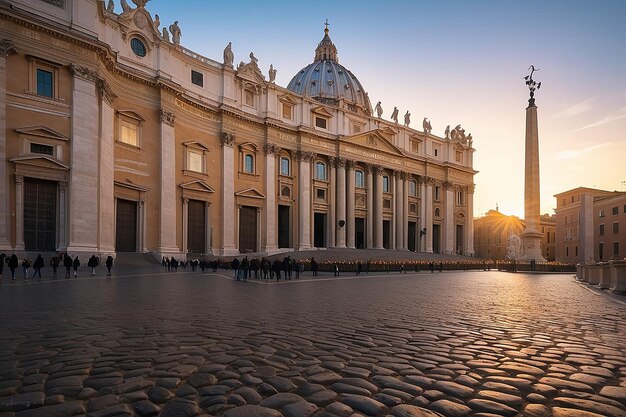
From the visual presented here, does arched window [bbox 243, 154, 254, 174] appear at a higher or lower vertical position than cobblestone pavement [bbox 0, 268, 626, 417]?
higher

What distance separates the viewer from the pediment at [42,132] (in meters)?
24.9

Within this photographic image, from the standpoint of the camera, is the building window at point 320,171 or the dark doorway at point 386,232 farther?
the dark doorway at point 386,232

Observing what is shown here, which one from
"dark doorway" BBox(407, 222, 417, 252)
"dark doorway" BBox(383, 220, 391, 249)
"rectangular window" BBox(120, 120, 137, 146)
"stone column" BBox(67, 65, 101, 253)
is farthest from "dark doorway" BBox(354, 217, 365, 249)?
"stone column" BBox(67, 65, 101, 253)

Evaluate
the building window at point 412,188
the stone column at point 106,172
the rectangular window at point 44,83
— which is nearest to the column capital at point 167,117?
the stone column at point 106,172

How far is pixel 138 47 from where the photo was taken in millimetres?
34750

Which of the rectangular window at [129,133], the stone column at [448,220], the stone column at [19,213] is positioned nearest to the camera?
the stone column at [19,213]

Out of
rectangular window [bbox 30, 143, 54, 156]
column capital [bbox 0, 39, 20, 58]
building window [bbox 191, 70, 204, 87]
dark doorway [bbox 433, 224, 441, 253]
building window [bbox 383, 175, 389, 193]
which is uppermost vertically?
building window [bbox 191, 70, 204, 87]

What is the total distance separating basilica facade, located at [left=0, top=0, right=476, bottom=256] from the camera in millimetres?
25500

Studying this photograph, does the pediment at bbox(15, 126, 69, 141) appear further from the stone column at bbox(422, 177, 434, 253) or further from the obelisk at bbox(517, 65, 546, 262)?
the stone column at bbox(422, 177, 434, 253)

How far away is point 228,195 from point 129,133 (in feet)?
34.4

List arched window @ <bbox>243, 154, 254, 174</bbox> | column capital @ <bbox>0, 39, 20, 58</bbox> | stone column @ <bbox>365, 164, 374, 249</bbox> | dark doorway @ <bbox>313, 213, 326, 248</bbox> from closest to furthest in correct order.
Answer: column capital @ <bbox>0, 39, 20, 58</bbox>, arched window @ <bbox>243, 154, 254, 174</bbox>, dark doorway @ <bbox>313, 213, 326, 248</bbox>, stone column @ <bbox>365, 164, 374, 249</bbox>

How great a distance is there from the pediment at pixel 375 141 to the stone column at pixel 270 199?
1067cm

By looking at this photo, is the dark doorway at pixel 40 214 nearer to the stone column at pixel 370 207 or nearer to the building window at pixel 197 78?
the building window at pixel 197 78

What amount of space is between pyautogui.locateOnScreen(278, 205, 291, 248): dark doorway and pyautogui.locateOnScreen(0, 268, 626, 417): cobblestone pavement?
37.3m
